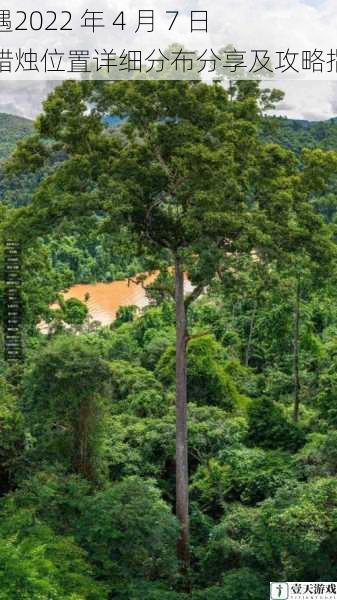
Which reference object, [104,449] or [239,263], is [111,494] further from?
[239,263]

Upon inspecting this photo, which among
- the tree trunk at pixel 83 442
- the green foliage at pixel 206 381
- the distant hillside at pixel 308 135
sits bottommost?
the tree trunk at pixel 83 442

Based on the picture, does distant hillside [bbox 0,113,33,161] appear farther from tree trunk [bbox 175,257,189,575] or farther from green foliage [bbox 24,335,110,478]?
tree trunk [bbox 175,257,189,575]

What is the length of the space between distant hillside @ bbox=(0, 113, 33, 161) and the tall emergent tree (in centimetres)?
5220

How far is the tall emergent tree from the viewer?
9281 mm

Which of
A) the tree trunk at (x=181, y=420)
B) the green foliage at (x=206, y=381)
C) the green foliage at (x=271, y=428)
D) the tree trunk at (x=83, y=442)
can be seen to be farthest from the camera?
the green foliage at (x=206, y=381)

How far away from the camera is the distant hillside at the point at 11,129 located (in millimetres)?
62525

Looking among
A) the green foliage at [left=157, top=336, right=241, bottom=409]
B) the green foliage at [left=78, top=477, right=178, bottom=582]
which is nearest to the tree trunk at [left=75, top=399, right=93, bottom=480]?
the green foliage at [left=78, top=477, right=178, bottom=582]

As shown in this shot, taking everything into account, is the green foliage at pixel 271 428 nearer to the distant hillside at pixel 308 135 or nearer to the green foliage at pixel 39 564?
the green foliage at pixel 39 564

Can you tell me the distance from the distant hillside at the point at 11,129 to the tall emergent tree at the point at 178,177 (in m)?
52.2

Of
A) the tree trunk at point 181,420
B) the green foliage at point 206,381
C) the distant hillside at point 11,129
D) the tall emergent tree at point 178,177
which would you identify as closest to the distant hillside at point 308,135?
the distant hillside at point 11,129

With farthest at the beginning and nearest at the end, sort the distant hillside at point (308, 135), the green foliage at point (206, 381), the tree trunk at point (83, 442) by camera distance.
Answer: the distant hillside at point (308, 135) < the green foliage at point (206, 381) < the tree trunk at point (83, 442)

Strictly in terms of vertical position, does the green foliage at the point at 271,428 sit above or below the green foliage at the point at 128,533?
above

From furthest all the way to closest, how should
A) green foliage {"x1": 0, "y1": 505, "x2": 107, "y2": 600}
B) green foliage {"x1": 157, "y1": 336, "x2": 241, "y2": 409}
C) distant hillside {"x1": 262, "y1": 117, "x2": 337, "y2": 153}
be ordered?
distant hillside {"x1": 262, "y1": 117, "x2": 337, "y2": 153}
green foliage {"x1": 157, "y1": 336, "x2": 241, "y2": 409}
green foliage {"x1": 0, "y1": 505, "x2": 107, "y2": 600}

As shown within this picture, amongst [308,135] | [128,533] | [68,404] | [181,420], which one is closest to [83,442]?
[68,404]
